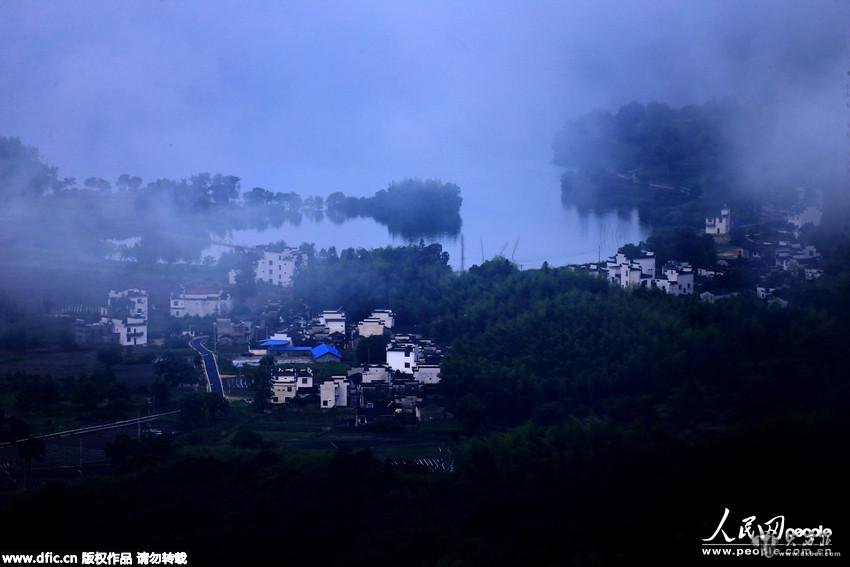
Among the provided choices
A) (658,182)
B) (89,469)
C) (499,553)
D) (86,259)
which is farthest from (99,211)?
(499,553)

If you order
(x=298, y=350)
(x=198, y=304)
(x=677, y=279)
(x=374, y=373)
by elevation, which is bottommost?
(x=374, y=373)

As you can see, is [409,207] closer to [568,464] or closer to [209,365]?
[209,365]

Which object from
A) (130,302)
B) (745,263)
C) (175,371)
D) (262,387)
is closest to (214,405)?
(262,387)

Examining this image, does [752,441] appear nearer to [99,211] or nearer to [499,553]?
[499,553]

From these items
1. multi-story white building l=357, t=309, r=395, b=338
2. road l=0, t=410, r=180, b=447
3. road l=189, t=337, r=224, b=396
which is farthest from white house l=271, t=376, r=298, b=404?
multi-story white building l=357, t=309, r=395, b=338

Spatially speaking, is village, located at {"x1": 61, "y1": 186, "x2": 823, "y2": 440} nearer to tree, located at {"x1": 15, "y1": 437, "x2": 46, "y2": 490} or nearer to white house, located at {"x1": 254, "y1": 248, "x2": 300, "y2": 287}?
white house, located at {"x1": 254, "y1": 248, "x2": 300, "y2": 287}

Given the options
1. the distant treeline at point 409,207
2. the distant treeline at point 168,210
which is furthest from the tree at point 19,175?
the distant treeline at point 409,207
